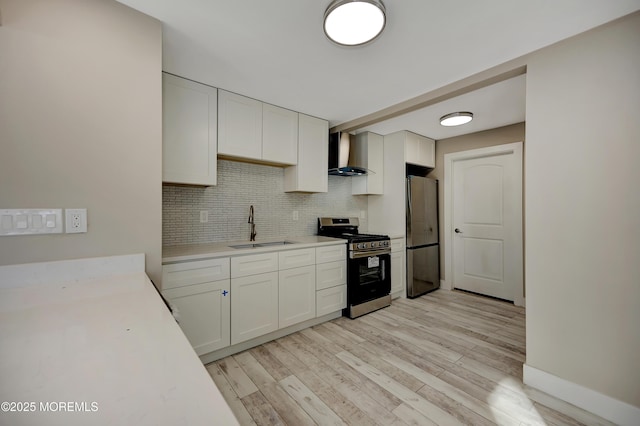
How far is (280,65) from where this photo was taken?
6.89 ft

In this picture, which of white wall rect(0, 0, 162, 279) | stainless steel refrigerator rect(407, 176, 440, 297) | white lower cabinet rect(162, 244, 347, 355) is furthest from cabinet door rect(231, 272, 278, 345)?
stainless steel refrigerator rect(407, 176, 440, 297)

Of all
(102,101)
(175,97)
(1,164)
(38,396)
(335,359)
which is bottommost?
(335,359)

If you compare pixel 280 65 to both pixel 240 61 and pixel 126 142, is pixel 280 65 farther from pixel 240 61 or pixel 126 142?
pixel 126 142

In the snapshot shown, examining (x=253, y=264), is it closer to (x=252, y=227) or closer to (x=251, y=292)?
(x=251, y=292)

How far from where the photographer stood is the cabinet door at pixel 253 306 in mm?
2293

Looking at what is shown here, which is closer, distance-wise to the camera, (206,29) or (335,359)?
(206,29)

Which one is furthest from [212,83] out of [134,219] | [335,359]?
[335,359]

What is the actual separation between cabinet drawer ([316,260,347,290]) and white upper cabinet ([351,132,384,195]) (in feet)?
4.22

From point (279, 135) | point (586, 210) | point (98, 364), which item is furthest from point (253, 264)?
point (586, 210)

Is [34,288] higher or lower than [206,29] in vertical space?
lower

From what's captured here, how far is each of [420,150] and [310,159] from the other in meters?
1.82

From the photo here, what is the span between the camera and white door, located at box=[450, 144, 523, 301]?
139 inches

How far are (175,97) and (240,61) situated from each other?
2.07 ft

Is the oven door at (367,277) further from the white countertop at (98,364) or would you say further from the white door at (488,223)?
the white countertop at (98,364)
